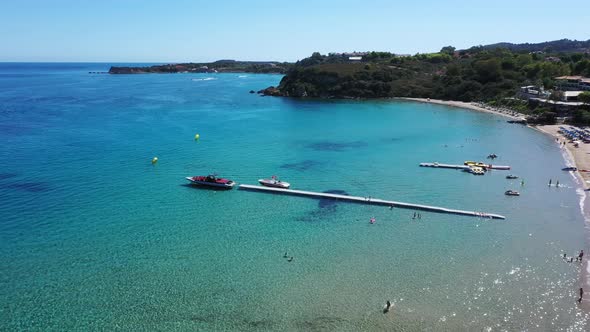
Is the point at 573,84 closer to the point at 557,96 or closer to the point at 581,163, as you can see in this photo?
the point at 557,96

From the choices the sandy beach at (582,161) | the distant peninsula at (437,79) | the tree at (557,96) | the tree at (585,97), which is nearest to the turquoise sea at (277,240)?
the sandy beach at (582,161)

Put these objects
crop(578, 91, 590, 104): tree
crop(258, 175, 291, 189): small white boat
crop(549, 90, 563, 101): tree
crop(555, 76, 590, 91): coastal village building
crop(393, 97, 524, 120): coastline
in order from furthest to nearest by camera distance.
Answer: crop(555, 76, 590, 91): coastal village building → crop(393, 97, 524, 120): coastline → crop(549, 90, 563, 101): tree → crop(578, 91, 590, 104): tree → crop(258, 175, 291, 189): small white boat

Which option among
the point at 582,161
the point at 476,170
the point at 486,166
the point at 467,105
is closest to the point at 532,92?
the point at 467,105

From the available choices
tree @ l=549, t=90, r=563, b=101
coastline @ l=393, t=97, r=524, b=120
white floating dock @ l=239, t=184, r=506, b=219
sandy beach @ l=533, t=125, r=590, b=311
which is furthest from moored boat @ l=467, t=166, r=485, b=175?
tree @ l=549, t=90, r=563, b=101

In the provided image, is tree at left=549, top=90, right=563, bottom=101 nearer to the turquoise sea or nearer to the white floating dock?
the turquoise sea

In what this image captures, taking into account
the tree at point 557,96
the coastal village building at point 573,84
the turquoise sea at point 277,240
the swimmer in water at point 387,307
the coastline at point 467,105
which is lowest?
the swimmer in water at point 387,307

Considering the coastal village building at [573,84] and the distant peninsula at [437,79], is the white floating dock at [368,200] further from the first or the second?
the distant peninsula at [437,79]
